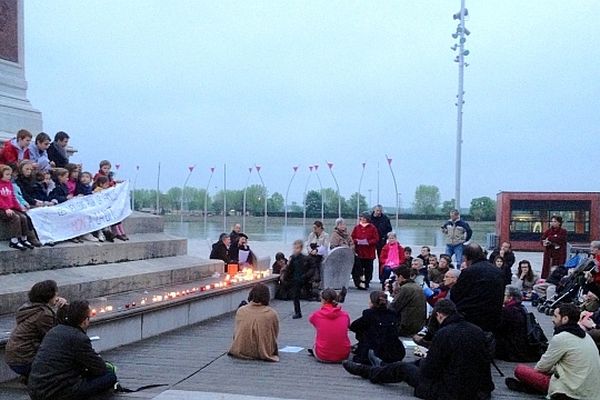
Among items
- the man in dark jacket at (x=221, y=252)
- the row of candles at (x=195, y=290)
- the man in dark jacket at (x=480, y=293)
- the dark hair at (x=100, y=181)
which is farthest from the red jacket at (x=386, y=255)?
the man in dark jacket at (x=480, y=293)

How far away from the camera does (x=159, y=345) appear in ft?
27.5

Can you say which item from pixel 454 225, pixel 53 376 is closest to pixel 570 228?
pixel 454 225

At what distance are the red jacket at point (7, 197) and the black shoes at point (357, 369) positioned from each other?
538 centimetres

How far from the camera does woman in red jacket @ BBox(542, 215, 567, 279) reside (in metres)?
15.1

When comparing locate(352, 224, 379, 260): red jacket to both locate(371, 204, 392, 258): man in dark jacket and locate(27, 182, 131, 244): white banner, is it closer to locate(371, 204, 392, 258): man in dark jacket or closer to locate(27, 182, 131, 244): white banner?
locate(371, 204, 392, 258): man in dark jacket

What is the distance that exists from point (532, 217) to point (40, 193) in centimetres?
2108

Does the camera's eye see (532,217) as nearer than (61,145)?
No

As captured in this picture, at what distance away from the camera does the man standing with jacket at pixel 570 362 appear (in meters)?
5.85

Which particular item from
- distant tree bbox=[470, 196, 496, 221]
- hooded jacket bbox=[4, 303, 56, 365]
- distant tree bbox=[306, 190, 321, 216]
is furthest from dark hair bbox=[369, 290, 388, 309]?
distant tree bbox=[470, 196, 496, 221]

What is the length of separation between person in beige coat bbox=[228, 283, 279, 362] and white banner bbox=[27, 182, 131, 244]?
12.5 ft

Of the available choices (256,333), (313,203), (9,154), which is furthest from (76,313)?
(313,203)

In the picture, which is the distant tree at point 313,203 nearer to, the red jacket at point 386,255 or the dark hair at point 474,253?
the red jacket at point 386,255

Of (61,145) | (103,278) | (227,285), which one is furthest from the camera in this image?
(61,145)

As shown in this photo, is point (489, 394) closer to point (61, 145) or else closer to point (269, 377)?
point (269, 377)
